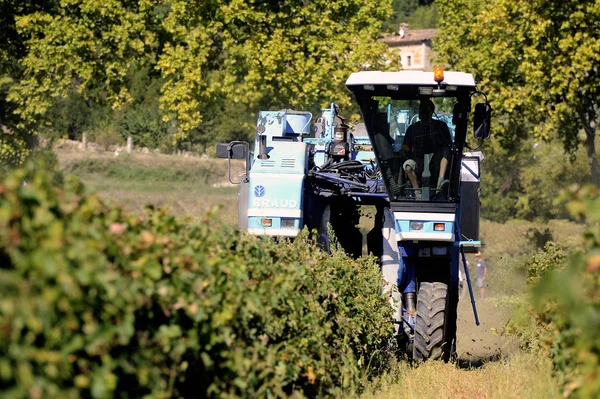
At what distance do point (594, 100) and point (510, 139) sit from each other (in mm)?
3018

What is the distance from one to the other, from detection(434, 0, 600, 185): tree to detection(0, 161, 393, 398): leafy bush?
21.0 m

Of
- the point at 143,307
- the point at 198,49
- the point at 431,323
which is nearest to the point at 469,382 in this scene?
the point at 431,323

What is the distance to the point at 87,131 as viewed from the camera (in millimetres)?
62125

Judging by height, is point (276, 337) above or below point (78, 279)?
below

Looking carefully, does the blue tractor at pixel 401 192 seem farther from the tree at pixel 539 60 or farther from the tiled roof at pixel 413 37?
the tiled roof at pixel 413 37

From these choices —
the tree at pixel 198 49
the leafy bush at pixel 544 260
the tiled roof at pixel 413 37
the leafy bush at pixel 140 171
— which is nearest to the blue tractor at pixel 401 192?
the leafy bush at pixel 544 260

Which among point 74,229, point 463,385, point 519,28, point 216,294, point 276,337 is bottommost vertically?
point 463,385

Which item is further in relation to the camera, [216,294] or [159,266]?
[216,294]

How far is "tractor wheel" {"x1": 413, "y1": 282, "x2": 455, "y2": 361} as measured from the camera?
12.5m

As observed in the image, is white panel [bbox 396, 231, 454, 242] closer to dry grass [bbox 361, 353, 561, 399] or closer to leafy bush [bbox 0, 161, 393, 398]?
dry grass [bbox 361, 353, 561, 399]

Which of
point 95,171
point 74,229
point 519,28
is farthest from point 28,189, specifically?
point 95,171

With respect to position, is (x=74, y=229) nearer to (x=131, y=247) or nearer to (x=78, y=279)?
(x=78, y=279)

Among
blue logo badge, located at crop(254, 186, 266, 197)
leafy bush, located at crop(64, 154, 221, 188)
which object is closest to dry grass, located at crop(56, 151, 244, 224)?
leafy bush, located at crop(64, 154, 221, 188)

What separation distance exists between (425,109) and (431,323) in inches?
97.6
